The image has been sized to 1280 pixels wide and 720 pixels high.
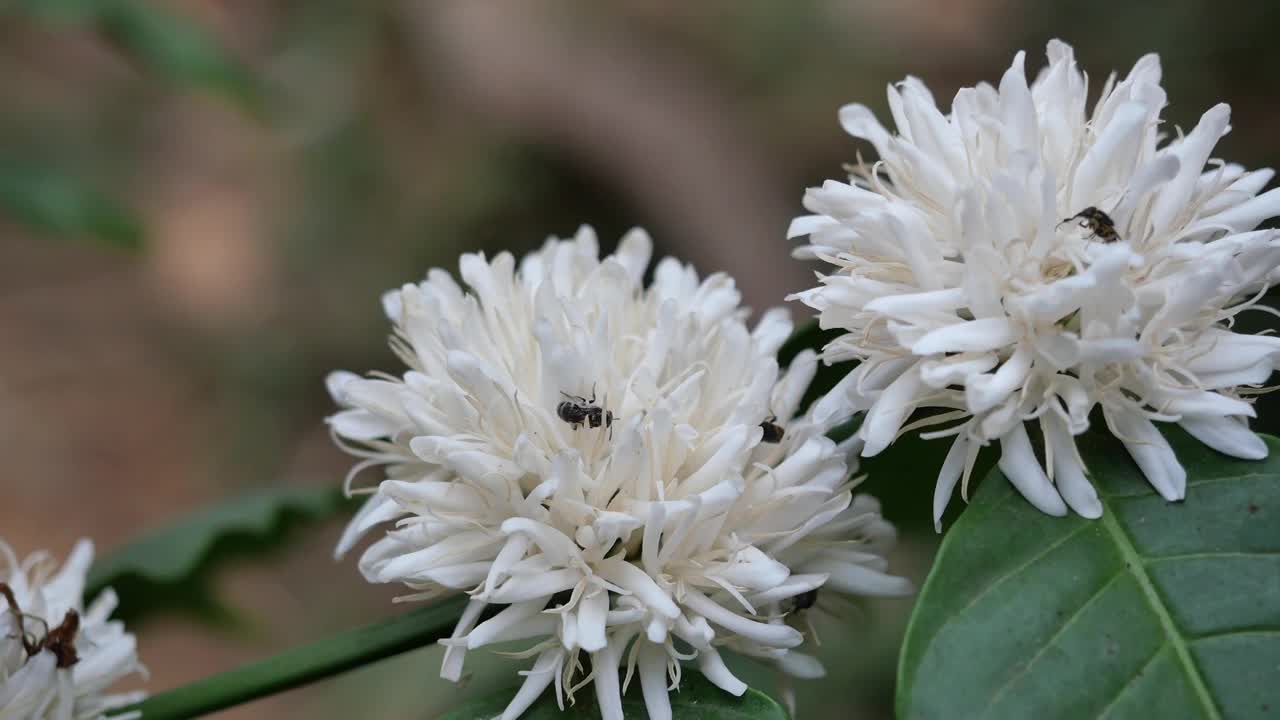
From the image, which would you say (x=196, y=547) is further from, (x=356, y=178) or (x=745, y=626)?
(x=356, y=178)

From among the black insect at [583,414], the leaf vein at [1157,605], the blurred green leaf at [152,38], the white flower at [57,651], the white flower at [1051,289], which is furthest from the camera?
the blurred green leaf at [152,38]

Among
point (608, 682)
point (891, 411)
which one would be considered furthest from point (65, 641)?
point (891, 411)

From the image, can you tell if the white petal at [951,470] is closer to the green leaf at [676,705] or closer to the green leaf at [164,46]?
the green leaf at [676,705]

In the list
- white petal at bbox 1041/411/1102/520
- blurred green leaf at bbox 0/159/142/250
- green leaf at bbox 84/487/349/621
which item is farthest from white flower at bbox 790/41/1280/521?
blurred green leaf at bbox 0/159/142/250

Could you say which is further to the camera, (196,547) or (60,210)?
(60,210)

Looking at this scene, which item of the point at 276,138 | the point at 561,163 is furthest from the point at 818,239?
the point at 276,138

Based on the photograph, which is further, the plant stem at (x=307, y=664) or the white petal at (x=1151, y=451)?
the plant stem at (x=307, y=664)

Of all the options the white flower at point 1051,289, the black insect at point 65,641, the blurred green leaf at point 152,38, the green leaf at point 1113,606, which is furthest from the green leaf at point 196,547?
the blurred green leaf at point 152,38

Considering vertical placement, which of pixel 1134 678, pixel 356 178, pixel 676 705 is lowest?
pixel 1134 678

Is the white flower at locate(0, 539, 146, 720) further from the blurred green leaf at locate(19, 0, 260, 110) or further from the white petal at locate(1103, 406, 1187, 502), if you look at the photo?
the blurred green leaf at locate(19, 0, 260, 110)
